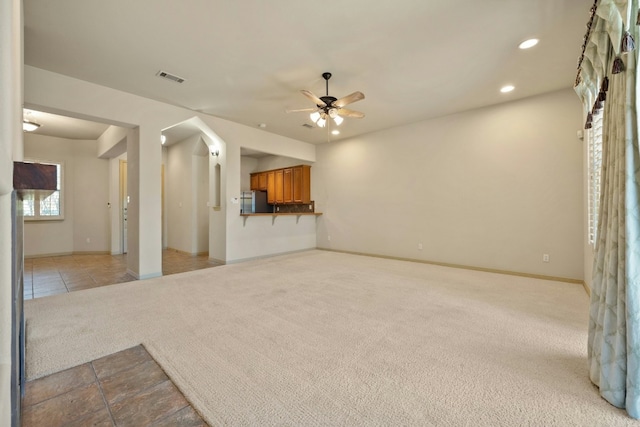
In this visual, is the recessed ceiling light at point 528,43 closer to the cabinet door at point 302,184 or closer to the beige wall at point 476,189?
the beige wall at point 476,189

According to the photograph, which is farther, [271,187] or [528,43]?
[271,187]

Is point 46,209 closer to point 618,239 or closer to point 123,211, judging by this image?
point 123,211

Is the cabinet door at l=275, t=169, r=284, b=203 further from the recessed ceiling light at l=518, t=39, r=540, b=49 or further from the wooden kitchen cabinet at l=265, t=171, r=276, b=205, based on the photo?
the recessed ceiling light at l=518, t=39, r=540, b=49

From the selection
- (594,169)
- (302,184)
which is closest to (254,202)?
(302,184)

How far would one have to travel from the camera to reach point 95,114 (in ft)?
12.4

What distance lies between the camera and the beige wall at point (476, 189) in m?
4.05

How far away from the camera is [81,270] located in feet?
16.0

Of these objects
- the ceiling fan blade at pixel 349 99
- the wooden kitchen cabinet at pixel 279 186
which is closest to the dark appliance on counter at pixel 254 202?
the wooden kitchen cabinet at pixel 279 186

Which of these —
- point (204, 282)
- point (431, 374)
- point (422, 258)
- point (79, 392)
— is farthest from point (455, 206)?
point (79, 392)

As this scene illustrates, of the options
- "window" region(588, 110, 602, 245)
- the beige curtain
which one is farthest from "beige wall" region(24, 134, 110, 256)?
"window" region(588, 110, 602, 245)

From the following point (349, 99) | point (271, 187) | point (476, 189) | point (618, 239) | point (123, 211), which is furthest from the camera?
point (271, 187)

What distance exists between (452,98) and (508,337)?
3.52 m

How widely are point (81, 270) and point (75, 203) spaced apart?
269 cm

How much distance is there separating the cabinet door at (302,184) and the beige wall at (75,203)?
4671 millimetres
